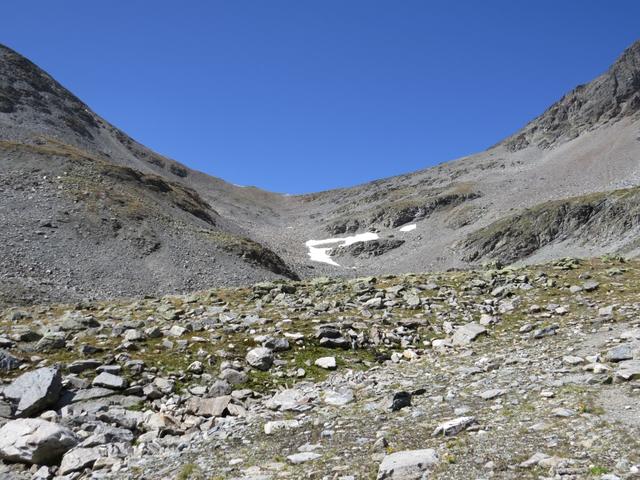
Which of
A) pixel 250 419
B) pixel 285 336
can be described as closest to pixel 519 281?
pixel 285 336

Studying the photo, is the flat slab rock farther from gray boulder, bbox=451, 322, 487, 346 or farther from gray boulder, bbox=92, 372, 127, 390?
gray boulder, bbox=92, 372, 127, 390

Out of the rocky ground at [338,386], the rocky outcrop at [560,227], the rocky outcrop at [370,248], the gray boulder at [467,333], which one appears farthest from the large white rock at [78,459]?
the rocky outcrop at [370,248]

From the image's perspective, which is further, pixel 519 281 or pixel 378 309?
pixel 519 281

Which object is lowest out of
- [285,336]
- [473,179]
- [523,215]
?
[285,336]

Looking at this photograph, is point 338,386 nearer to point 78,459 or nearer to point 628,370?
point 78,459

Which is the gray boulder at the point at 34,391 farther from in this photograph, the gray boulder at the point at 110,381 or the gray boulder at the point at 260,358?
the gray boulder at the point at 260,358

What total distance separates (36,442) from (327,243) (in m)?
130

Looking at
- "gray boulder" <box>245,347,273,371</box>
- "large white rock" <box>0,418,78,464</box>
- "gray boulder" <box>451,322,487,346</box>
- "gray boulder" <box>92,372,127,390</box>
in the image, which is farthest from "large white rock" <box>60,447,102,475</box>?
"gray boulder" <box>451,322,487,346</box>

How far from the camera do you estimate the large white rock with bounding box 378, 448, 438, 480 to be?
7449 mm

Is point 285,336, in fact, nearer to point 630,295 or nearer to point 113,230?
point 630,295

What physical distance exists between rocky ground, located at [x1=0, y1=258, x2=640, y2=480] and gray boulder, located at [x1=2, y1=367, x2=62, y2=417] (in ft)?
0.16

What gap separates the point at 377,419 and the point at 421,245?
357 ft

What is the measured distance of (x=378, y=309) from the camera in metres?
20.3

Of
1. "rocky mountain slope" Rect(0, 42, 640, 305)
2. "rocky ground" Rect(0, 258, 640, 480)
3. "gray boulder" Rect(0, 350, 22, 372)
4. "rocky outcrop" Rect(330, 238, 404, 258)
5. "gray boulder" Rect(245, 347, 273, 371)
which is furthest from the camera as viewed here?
"rocky outcrop" Rect(330, 238, 404, 258)
